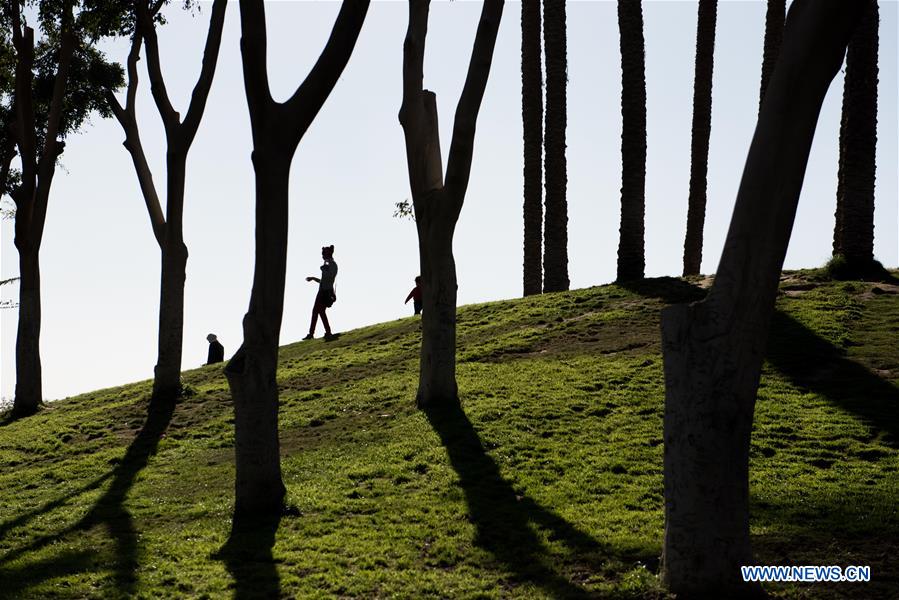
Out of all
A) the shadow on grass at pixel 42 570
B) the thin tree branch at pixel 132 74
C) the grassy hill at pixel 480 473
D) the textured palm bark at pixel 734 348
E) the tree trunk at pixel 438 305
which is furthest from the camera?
the thin tree branch at pixel 132 74

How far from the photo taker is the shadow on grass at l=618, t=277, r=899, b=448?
42.5 feet

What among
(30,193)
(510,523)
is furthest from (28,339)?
(510,523)

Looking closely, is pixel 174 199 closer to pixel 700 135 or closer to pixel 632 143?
pixel 632 143

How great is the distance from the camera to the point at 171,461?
1450 centimetres

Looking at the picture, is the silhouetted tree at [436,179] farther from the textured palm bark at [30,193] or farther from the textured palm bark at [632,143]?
the textured palm bark at [30,193]

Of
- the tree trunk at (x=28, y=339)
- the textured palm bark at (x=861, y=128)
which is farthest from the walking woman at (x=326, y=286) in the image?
the textured palm bark at (x=861, y=128)

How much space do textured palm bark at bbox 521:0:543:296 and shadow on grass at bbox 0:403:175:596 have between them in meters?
11.4

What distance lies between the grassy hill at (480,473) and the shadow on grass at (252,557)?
0.03 meters

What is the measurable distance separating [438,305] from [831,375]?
18.9 ft

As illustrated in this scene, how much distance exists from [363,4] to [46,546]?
21.8 ft

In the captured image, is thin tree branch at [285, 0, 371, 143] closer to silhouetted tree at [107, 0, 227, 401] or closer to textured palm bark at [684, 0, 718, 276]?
silhouetted tree at [107, 0, 227, 401]

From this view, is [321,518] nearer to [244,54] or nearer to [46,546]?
[46,546]

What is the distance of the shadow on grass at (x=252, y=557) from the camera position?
28.3 feet

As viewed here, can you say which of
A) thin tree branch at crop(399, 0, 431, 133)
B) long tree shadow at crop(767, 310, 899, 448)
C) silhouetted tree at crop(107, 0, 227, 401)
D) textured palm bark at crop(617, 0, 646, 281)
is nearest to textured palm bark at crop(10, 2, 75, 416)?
silhouetted tree at crop(107, 0, 227, 401)
